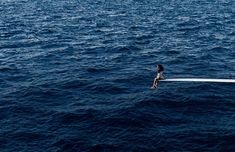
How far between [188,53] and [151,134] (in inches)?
1284

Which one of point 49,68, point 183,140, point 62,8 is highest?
point 62,8

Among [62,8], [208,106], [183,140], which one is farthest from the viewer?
[62,8]

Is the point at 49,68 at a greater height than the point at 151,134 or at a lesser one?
greater

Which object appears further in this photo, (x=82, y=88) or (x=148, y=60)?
(x=148, y=60)

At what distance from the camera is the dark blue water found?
44.5 meters

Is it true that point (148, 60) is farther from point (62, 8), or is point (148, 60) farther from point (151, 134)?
point (62, 8)

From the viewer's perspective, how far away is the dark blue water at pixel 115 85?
44.5 meters

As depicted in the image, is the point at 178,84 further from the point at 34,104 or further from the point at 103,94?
the point at 34,104

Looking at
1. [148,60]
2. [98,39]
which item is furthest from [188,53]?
[98,39]

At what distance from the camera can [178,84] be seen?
59938mm

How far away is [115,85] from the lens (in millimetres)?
59406

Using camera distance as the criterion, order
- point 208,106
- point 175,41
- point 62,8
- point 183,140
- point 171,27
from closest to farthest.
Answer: point 183,140
point 208,106
point 175,41
point 171,27
point 62,8

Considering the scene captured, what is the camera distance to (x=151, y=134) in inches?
1769

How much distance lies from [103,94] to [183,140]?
16.8 m
